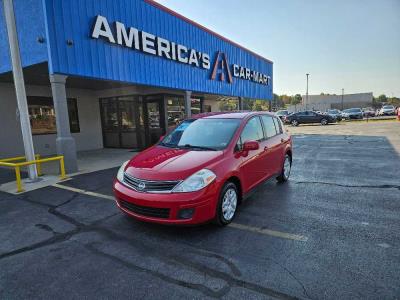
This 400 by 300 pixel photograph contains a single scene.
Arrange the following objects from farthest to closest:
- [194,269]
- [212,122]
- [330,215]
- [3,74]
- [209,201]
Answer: [3,74] → [212,122] → [330,215] → [209,201] → [194,269]

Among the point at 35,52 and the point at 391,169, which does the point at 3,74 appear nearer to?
the point at 35,52

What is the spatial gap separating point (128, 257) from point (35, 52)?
7.02m

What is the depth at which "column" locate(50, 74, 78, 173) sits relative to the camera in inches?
286

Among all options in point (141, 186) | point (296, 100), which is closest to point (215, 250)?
point (141, 186)

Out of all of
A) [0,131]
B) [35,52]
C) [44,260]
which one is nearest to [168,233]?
[44,260]

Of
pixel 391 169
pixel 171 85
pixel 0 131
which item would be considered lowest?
pixel 391 169

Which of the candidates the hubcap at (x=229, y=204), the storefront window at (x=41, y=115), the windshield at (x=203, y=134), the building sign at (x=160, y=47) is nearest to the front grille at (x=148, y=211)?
the hubcap at (x=229, y=204)

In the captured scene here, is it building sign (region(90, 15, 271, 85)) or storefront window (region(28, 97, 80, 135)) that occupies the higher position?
building sign (region(90, 15, 271, 85))

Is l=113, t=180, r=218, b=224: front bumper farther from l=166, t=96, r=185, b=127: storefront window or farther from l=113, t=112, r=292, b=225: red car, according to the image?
l=166, t=96, r=185, b=127: storefront window

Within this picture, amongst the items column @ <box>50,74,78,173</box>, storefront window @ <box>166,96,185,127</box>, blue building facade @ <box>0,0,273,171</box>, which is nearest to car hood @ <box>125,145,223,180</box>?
column @ <box>50,74,78,173</box>

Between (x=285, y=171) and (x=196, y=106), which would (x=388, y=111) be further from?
(x=285, y=171)

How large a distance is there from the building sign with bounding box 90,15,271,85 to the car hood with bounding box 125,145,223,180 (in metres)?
5.54

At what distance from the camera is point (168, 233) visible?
379cm

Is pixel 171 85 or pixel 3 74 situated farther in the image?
pixel 171 85
